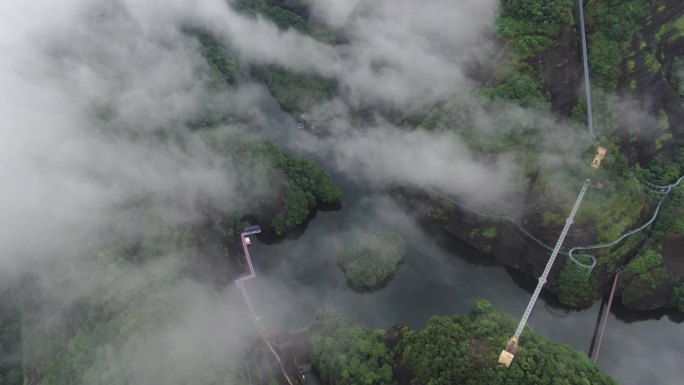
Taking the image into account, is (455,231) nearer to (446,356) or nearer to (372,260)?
Answer: (372,260)

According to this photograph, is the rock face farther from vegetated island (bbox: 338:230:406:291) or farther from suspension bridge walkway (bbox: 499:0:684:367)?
vegetated island (bbox: 338:230:406:291)

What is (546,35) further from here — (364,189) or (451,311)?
(451,311)

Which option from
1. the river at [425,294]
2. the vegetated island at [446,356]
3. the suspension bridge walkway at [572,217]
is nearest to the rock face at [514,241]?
the suspension bridge walkway at [572,217]

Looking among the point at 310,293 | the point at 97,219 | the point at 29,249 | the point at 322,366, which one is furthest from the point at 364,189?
the point at 29,249

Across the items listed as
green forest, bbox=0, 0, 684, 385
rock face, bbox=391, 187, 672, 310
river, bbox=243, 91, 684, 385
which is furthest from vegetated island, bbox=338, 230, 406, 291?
rock face, bbox=391, 187, 672, 310

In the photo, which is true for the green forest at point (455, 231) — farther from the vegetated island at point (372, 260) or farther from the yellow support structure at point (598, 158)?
the yellow support structure at point (598, 158)
